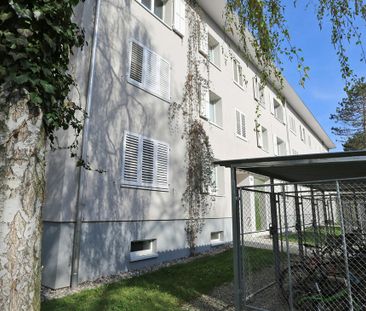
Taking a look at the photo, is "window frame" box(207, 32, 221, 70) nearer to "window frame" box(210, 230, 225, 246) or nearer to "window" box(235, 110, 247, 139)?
"window" box(235, 110, 247, 139)

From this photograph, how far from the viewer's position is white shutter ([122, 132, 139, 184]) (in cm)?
807

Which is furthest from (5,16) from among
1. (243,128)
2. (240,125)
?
(243,128)

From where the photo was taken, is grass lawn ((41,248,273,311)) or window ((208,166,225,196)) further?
window ((208,166,225,196))

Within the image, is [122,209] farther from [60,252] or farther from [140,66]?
[140,66]

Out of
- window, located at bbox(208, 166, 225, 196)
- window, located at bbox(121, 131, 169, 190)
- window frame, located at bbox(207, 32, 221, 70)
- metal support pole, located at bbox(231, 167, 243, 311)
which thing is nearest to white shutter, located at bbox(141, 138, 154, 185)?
window, located at bbox(121, 131, 169, 190)

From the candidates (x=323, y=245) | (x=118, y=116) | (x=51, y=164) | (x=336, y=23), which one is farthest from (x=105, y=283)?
(x=336, y=23)

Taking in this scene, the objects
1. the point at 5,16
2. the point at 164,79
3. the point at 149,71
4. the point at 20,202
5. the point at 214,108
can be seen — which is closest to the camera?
the point at 20,202

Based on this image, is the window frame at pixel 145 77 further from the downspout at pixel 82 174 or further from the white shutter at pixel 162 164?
the white shutter at pixel 162 164

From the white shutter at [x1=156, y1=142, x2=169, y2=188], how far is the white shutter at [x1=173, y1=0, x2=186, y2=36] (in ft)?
14.9

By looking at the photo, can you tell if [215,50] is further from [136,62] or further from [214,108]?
[136,62]

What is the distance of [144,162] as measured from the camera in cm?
860

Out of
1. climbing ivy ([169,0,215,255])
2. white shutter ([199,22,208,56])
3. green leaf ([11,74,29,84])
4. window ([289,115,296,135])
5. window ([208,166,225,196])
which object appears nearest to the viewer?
green leaf ([11,74,29,84])

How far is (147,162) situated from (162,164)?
70cm

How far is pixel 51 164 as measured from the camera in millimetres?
6996
